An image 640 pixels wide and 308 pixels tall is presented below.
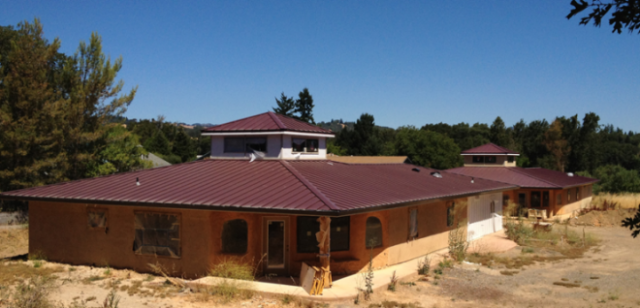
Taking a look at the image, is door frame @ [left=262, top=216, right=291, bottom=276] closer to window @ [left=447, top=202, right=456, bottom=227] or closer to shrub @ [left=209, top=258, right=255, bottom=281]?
shrub @ [left=209, top=258, right=255, bottom=281]

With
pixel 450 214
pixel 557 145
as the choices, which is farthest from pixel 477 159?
pixel 557 145

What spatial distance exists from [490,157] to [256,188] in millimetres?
29921

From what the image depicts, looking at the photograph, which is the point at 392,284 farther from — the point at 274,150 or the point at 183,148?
the point at 183,148

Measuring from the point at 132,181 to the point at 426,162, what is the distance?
52.3 meters

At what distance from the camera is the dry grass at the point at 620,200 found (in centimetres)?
4091

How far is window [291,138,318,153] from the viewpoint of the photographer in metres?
20.1

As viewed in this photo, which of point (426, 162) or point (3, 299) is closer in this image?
point (3, 299)

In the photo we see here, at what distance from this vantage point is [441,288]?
14.0 metres

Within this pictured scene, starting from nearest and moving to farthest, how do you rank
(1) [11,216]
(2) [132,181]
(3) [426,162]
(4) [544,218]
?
(2) [132,181] → (1) [11,216] → (4) [544,218] → (3) [426,162]

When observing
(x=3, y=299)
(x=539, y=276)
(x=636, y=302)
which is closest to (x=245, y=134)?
(x=3, y=299)

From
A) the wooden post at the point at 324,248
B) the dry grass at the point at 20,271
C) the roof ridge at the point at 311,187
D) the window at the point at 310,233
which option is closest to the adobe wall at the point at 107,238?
the dry grass at the point at 20,271

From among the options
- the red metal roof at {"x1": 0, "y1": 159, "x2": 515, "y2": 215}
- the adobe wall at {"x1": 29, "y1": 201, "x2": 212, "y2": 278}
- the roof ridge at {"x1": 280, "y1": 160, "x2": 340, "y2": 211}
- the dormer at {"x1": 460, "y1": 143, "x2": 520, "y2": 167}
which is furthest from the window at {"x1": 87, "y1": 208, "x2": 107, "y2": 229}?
the dormer at {"x1": 460, "y1": 143, "x2": 520, "y2": 167}

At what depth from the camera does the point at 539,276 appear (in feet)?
51.9

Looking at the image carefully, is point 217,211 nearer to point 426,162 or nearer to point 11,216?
point 11,216
